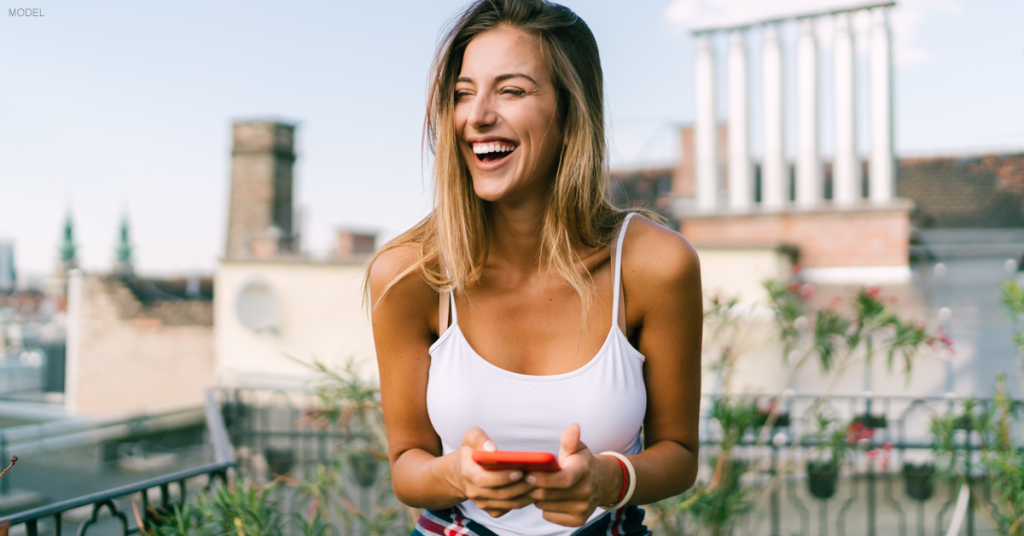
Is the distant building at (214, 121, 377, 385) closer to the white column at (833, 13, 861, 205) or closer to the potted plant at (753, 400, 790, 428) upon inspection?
the potted plant at (753, 400, 790, 428)

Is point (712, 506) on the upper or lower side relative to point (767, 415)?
lower

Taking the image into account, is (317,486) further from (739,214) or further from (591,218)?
(739,214)

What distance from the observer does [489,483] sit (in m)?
0.98

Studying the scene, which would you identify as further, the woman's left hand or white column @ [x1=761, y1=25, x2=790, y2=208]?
white column @ [x1=761, y1=25, x2=790, y2=208]

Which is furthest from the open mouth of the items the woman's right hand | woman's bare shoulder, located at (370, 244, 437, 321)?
the woman's right hand

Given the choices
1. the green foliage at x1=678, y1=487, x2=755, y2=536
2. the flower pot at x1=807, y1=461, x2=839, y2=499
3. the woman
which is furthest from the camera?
the flower pot at x1=807, y1=461, x2=839, y2=499

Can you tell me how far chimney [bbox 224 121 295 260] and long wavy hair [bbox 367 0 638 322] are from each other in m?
11.5

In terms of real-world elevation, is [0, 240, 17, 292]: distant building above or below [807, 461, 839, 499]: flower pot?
above

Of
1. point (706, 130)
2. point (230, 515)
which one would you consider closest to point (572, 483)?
point (230, 515)

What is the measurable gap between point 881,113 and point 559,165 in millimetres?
8260

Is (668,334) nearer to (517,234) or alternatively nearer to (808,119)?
(517,234)

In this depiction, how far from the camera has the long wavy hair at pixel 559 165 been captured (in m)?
1.28

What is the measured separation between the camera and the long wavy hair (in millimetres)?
1284

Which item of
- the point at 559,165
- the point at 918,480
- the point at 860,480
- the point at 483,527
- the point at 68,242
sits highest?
the point at 68,242
